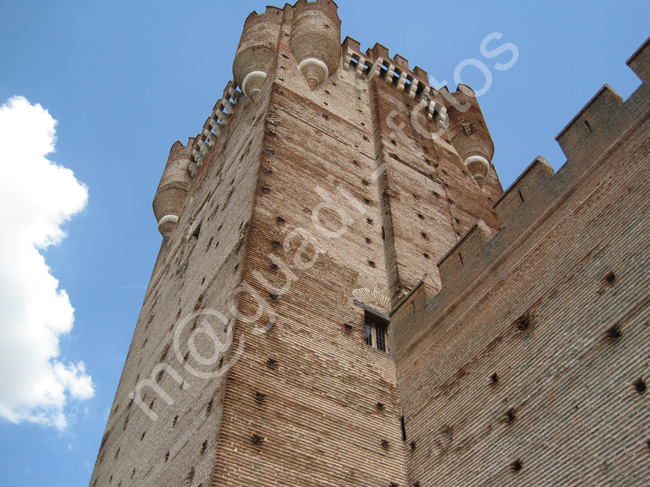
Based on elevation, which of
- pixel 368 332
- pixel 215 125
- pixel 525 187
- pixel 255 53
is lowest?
pixel 368 332

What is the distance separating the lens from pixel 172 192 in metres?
20.9

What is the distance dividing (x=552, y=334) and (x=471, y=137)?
12378mm

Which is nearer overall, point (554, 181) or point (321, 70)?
point (554, 181)

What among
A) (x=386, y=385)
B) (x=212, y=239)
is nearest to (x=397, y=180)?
(x=212, y=239)

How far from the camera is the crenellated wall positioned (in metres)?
6.18

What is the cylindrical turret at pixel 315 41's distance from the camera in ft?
52.0

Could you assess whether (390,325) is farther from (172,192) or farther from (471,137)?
(172,192)

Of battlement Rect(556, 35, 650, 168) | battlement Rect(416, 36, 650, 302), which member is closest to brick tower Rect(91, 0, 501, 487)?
battlement Rect(416, 36, 650, 302)

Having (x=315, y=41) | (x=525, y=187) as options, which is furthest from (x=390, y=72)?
(x=525, y=187)

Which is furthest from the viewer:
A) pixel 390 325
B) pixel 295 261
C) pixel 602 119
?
pixel 390 325

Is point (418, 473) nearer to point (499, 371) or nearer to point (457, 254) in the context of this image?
point (499, 371)

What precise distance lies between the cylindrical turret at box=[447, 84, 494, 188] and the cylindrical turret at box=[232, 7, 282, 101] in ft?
20.3

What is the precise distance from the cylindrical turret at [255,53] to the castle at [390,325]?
1068mm

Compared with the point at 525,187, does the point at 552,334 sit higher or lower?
lower
